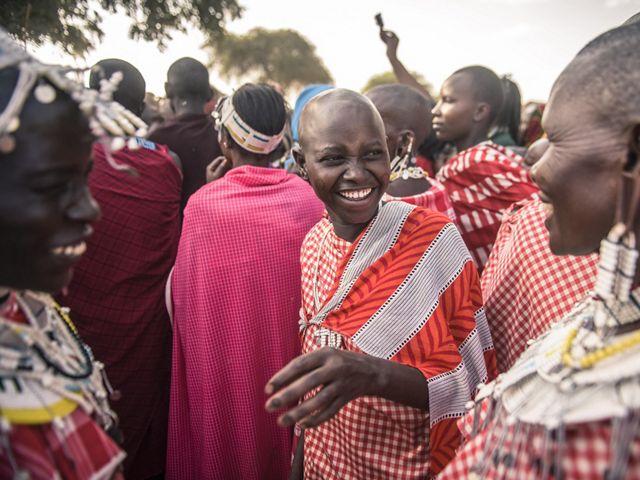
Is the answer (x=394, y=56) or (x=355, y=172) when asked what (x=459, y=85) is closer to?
(x=394, y=56)

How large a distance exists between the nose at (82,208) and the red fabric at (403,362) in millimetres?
1001

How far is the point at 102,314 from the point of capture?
278 centimetres

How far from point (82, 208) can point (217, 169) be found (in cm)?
227

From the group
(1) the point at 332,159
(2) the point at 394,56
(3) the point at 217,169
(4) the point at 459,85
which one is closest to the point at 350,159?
(1) the point at 332,159

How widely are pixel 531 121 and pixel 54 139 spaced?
230 inches

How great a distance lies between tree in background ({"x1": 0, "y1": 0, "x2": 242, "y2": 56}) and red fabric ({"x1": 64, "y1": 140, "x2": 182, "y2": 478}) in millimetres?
854

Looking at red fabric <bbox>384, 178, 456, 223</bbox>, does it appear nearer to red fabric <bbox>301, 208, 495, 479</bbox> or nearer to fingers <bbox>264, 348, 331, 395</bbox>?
red fabric <bbox>301, 208, 495, 479</bbox>

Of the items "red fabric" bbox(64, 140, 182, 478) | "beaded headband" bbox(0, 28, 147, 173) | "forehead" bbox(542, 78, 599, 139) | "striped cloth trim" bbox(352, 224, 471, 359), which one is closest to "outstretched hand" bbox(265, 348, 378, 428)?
"striped cloth trim" bbox(352, 224, 471, 359)

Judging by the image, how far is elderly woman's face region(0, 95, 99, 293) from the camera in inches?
36.9

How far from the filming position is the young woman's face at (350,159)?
1.91 m

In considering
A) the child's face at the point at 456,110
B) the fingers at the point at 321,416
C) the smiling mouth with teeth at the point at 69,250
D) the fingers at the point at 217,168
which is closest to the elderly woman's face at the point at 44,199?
the smiling mouth with teeth at the point at 69,250

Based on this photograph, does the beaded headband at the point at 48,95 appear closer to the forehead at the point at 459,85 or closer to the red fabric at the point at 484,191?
the red fabric at the point at 484,191

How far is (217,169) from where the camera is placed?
10.7 ft

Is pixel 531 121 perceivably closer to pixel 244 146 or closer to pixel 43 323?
pixel 244 146
